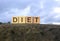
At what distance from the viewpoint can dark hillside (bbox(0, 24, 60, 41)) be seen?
1853 cm

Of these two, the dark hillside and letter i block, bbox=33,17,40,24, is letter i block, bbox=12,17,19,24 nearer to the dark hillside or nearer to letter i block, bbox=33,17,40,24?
the dark hillside

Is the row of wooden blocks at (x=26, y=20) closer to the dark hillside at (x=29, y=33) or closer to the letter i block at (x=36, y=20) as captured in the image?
the letter i block at (x=36, y=20)

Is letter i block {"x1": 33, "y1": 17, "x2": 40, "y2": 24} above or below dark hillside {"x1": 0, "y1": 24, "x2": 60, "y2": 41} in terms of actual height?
above

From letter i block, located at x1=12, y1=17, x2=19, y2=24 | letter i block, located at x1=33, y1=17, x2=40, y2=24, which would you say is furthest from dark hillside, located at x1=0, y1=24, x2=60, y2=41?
letter i block, located at x1=12, y1=17, x2=19, y2=24

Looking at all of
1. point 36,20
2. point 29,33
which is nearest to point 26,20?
point 36,20

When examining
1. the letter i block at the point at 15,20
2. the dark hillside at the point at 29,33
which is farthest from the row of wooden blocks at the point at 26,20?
the dark hillside at the point at 29,33

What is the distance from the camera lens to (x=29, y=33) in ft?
61.2

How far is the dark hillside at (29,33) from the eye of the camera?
60.8 feet

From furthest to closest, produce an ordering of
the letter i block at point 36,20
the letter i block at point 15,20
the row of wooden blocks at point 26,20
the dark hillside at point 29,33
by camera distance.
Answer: the letter i block at point 15,20, the row of wooden blocks at point 26,20, the letter i block at point 36,20, the dark hillside at point 29,33

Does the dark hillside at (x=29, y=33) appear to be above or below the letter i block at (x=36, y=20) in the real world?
below

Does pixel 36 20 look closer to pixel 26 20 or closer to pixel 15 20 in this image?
pixel 26 20

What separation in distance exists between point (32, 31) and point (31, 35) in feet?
1.49

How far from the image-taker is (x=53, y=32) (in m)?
19.3

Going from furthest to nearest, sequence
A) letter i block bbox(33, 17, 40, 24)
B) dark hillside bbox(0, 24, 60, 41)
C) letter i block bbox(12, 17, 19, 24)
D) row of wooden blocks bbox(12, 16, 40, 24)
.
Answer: letter i block bbox(12, 17, 19, 24)
row of wooden blocks bbox(12, 16, 40, 24)
letter i block bbox(33, 17, 40, 24)
dark hillside bbox(0, 24, 60, 41)
